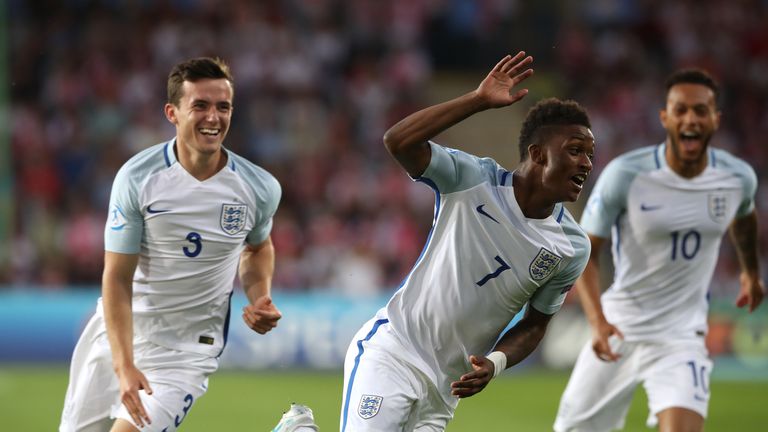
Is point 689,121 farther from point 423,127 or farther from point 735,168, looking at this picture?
point 423,127

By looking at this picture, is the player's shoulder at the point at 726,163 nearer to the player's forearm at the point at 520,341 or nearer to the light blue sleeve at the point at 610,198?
the light blue sleeve at the point at 610,198

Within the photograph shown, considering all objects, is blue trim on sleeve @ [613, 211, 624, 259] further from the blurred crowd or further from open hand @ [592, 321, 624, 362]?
the blurred crowd

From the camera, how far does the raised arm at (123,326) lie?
555 centimetres

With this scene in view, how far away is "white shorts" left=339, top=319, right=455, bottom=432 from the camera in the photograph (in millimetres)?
5254

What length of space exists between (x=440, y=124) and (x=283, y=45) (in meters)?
13.7

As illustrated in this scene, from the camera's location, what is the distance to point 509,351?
559cm

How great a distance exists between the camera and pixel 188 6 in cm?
1873

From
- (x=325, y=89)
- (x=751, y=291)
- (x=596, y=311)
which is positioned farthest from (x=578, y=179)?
(x=325, y=89)

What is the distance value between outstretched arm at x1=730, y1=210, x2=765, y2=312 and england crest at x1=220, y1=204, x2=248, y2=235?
3461mm

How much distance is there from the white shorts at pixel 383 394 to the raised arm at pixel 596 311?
1653mm

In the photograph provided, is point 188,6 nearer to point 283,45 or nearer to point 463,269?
point 283,45

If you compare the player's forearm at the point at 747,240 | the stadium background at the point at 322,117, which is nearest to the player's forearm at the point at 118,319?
the player's forearm at the point at 747,240

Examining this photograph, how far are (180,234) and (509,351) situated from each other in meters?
1.87

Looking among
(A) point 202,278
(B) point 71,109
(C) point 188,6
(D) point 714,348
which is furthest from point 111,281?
(C) point 188,6
